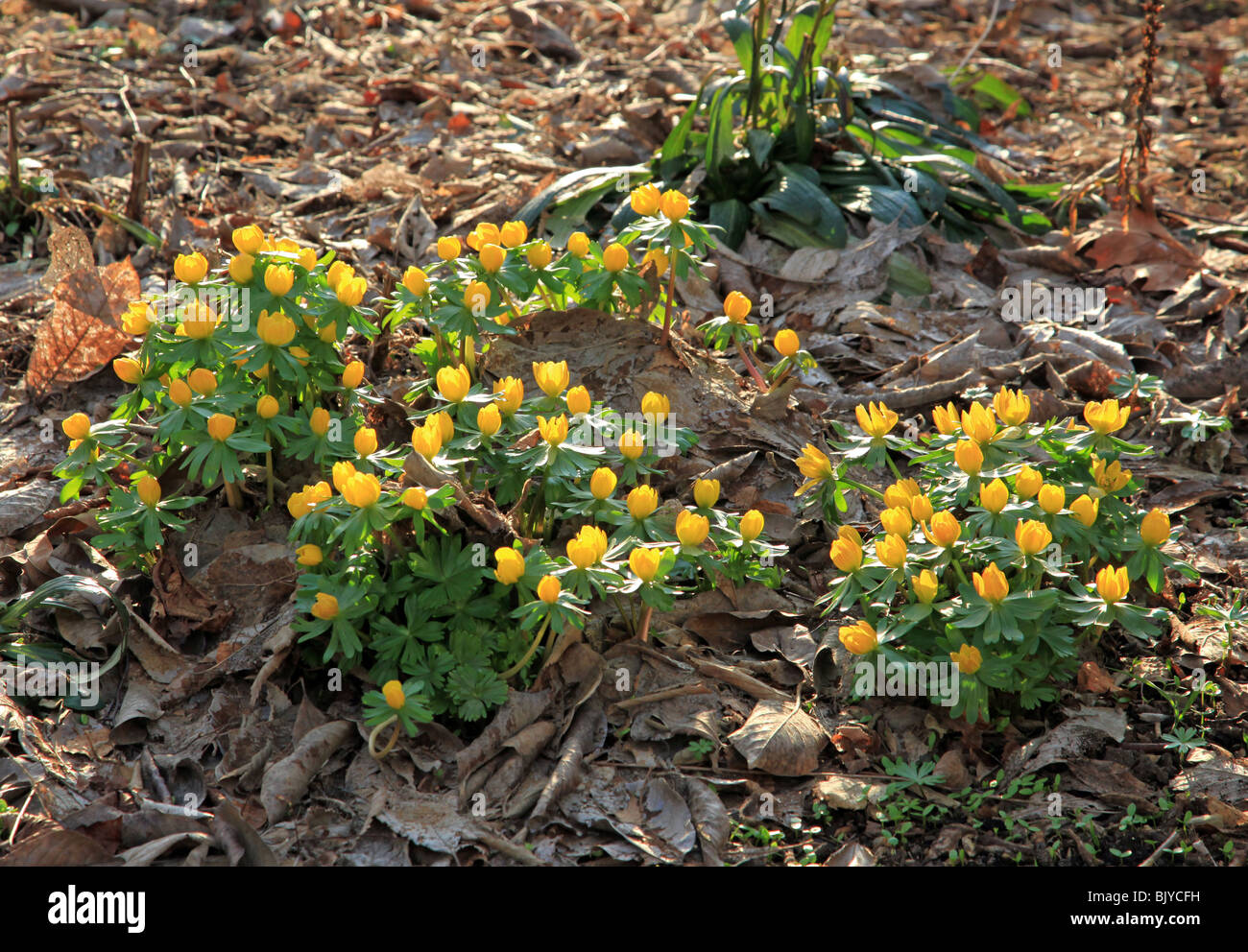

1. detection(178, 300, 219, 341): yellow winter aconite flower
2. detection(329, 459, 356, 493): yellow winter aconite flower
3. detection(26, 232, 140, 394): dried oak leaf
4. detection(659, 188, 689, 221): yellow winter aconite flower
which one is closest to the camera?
detection(329, 459, 356, 493): yellow winter aconite flower

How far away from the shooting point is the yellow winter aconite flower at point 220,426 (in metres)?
2.53

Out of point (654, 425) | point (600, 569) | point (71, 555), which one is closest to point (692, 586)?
point (654, 425)

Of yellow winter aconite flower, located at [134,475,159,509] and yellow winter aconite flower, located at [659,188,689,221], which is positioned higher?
yellow winter aconite flower, located at [659,188,689,221]

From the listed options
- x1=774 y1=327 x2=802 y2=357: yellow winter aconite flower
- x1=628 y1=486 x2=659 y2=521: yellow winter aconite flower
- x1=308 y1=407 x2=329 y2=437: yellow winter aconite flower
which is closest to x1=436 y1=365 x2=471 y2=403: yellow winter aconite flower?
x1=308 y1=407 x2=329 y2=437: yellow winter aconite flower

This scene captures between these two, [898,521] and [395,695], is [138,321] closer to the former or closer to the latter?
[395,695]

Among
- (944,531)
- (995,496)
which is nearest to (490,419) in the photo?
(944,531)

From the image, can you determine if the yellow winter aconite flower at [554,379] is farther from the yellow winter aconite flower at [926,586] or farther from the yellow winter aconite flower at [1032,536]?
the yellow winter aconite flower at [1032,536]

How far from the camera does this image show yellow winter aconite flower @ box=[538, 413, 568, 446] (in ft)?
8.41

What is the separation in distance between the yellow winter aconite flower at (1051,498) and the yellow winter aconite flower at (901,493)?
301 millimetres

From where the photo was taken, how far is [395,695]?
235 cm

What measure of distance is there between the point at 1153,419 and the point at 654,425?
1922 mm

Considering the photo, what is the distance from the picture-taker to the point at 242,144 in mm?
5227

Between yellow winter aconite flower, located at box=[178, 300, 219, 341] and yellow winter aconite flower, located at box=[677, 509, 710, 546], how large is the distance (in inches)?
49.6

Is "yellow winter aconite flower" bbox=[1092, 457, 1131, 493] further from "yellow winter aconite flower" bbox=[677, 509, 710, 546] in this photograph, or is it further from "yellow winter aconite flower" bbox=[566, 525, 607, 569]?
"yellow winter aconite flower" bbox=[566, 525, 607, 569]
